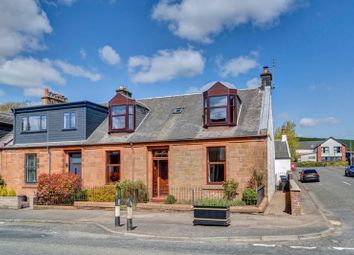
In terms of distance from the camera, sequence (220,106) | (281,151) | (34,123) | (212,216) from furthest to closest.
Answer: (281,151)
(34,123)
(220,106)
(212,216)

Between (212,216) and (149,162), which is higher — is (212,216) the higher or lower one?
the lower one

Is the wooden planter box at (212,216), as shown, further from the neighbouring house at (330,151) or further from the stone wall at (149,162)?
the neighbouring house at (330,151)

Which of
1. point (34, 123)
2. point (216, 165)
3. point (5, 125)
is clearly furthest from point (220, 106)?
point (5, 125)

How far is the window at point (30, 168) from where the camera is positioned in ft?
79.5

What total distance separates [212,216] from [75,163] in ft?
43.5

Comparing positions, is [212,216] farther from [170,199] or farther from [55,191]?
[55,191]

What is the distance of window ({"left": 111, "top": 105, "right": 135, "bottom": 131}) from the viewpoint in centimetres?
2294

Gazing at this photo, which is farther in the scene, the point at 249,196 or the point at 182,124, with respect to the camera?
the point at 182,124

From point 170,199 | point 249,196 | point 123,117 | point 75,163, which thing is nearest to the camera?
point 249,196

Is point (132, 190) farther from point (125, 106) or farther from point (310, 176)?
point (310, 176)

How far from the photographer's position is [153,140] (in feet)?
68.8

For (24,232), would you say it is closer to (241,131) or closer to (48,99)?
(241,131)

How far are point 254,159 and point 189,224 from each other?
21.4 ft

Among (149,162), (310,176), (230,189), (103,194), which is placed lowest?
(310,176)
